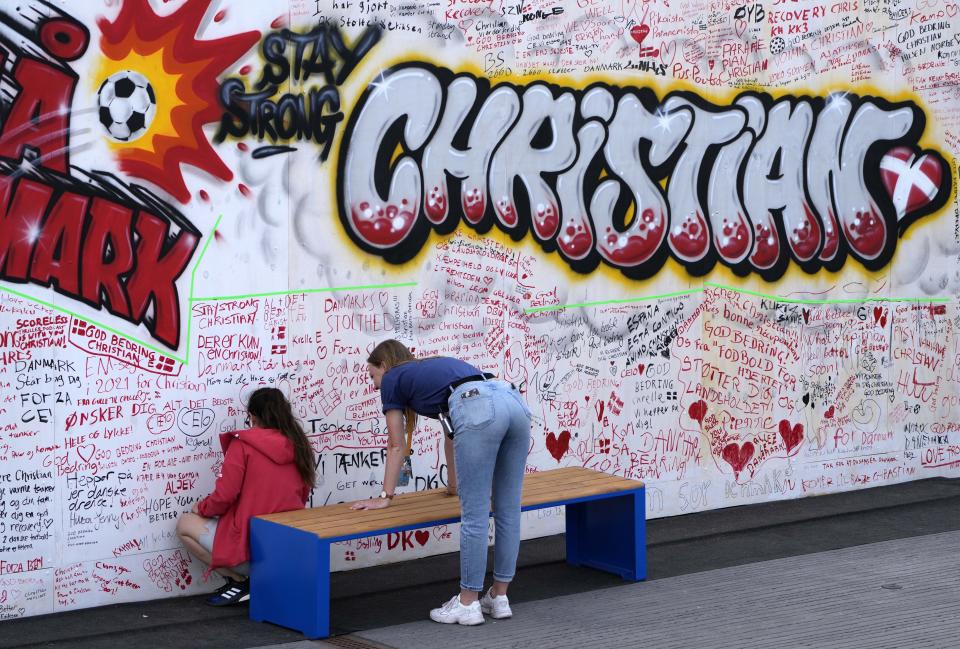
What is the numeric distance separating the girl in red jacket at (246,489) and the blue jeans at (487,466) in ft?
3.47

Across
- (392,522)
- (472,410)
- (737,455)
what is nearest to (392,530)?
(392,522)

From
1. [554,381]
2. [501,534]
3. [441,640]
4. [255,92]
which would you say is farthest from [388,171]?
[441,640]

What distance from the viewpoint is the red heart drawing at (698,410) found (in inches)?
387

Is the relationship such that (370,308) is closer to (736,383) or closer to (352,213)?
(352,213)

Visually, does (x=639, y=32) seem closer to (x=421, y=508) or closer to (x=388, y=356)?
(x=388, y=356)

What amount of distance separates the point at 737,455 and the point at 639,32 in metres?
3.21

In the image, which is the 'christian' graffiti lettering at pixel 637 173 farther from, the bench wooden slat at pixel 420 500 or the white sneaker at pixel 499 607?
the white sneaker at pixel 499 607

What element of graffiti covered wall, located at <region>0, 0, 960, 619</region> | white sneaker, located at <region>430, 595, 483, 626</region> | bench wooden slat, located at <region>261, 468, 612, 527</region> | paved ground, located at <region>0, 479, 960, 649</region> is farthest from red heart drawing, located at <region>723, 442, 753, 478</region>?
white sneaker, located at <region>430, 595, 483, 626</region>

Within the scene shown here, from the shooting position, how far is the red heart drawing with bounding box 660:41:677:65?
9.62 metres

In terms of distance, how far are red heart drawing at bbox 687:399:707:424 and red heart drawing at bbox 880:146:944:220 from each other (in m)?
2.52

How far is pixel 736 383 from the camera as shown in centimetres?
1007

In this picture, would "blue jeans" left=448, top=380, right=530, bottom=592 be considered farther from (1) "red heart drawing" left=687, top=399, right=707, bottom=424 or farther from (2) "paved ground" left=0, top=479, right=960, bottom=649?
(1) "red heart drawing" left=687, top=399, right=707, bottom=424

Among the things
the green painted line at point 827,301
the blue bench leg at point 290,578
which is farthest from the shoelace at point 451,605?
the green painted line at point 827,301

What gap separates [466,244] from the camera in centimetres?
870
